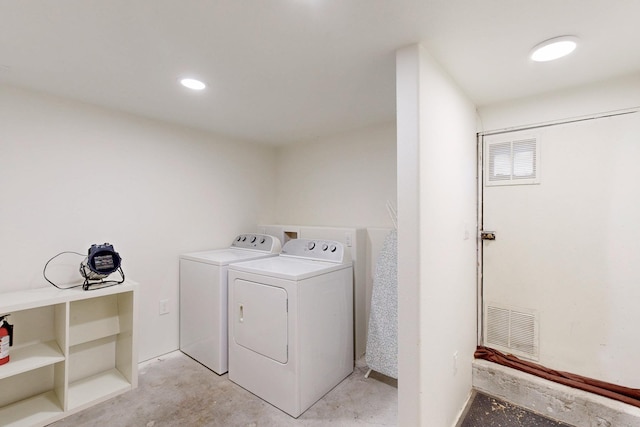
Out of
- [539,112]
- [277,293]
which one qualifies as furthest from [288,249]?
[539,112]

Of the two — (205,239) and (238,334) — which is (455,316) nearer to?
(238,334)

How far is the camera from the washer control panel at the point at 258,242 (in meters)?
2.89

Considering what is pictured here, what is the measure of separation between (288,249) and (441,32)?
6.84 feet

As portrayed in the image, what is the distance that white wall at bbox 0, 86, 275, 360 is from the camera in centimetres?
195

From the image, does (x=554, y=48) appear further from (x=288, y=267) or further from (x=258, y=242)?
(x=258, y=242)

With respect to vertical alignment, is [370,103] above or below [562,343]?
above

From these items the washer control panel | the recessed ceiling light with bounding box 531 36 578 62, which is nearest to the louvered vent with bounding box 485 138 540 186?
the recessed ceiling light with bounding box 531 36 578 62

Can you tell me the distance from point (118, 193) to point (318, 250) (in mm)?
1744

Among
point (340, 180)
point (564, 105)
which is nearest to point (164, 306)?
point (340, 180)

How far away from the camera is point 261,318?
81.8 inches

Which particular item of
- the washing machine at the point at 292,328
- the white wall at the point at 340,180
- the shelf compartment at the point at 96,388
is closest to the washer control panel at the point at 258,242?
the washing machine at the point at 292,328

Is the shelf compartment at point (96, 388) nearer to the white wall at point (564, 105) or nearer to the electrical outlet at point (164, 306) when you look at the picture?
the electrical outlet at point (164, 306)

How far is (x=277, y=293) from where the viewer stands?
198cm

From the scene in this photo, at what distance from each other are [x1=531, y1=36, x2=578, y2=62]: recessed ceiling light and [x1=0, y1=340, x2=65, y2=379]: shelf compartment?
3.31 m
